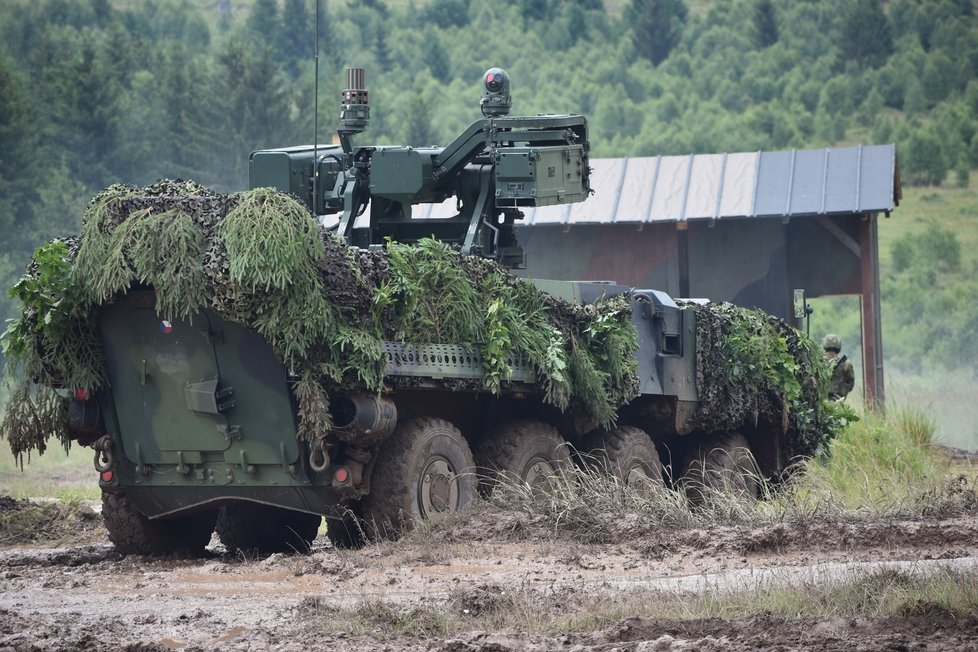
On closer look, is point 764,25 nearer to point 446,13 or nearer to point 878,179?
point 446,13

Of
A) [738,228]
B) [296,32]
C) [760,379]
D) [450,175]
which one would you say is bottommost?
[760,379]

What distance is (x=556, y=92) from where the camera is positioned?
5881 cm

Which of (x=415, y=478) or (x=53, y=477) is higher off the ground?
(x=415, y=478)

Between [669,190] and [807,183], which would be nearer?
[807,183]

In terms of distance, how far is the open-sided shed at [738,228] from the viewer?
2080 cm

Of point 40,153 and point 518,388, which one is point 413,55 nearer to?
point 40,153

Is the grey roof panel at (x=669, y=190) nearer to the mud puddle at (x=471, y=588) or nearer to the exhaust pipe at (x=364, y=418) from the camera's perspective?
the mud puddle at (x=471, y=588)

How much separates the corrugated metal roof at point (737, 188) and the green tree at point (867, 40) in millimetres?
44623

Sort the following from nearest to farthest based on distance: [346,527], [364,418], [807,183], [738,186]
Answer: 1. [364,418]
2. [346,527]
3. [807,183]
4. [738,186]

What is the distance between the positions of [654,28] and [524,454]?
57.2 metres

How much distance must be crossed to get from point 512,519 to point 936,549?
2.52 m

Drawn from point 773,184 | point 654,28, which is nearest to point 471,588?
point 773,184

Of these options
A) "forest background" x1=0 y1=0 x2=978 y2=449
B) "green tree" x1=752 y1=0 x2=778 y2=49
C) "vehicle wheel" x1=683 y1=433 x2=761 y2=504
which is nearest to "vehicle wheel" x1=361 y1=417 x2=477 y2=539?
"vehicle wheel" x1=683 y1=433 x2=761 y2=504

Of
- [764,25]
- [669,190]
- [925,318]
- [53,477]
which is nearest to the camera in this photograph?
[53,477]
